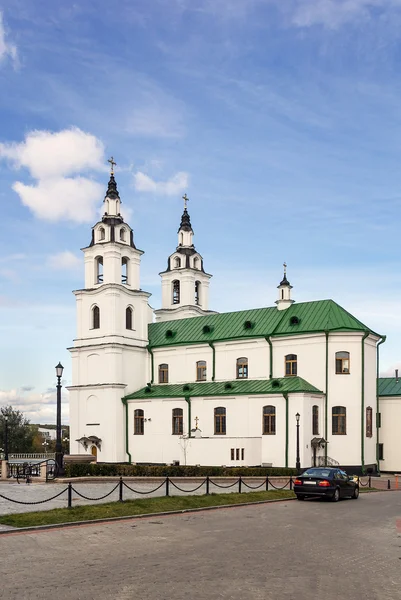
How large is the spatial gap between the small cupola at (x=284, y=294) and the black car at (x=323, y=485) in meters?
24.0

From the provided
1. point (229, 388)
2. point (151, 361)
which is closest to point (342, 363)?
point (229, 388)

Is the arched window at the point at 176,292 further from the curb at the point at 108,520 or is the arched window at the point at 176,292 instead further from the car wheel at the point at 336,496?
the curb at the point at 108,520

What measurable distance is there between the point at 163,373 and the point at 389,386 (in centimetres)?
1725

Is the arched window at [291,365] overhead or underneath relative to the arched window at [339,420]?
overhead

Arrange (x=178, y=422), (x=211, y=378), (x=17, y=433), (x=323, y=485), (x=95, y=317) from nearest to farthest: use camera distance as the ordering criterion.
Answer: (x=323, y=485), (x=178, y=422), (x=211, y=378), (x=95, y=317), (x=17, y=433)

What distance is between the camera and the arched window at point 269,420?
4434cm

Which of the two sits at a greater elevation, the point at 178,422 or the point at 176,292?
the point at 176,292

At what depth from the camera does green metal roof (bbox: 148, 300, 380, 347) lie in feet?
152

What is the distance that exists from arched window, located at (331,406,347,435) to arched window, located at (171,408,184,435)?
1107cm

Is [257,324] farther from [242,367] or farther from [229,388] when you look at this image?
[229,388]

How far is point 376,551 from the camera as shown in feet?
46.4

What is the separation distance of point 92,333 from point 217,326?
32.6 feet

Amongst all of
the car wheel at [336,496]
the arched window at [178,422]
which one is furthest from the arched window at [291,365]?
the car wheel at [336,496]

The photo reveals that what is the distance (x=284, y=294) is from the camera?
50.2 meters
